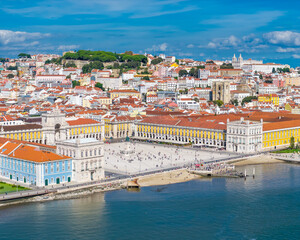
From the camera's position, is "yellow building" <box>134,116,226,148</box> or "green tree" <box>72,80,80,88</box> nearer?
"yellow building" <box>134,116,226,148</box>

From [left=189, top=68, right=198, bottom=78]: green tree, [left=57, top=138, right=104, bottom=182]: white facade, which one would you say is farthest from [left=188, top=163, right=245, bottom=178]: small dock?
[left=189, top=68, right=198, bottom=78]: green tree

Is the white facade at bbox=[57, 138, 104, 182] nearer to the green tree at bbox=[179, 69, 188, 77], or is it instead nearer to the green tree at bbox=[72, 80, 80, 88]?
the green tree at bbox=[72, 80, 80, 88]

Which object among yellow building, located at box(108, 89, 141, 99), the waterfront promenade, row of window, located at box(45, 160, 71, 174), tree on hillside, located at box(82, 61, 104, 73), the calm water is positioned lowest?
the calm water

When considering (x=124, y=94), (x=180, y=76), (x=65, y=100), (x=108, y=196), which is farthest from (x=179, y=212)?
(x=180, y=76)

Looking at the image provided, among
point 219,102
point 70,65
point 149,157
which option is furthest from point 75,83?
point 149,157

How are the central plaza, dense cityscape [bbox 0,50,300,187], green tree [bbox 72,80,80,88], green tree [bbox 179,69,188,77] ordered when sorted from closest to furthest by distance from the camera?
1. dense cityscape [bbox 0,50,300,187]
2. the central plaza
3. green tree [bbox 72,80,80,88]
4. green tree [bbox 179,69,188,77]
